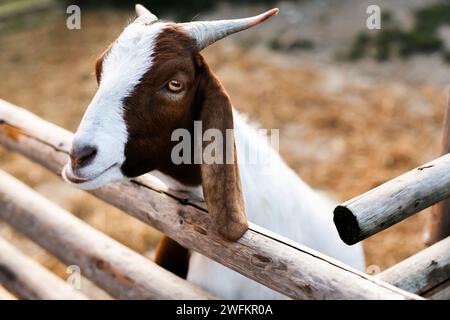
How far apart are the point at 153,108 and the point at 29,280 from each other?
1.63 meters

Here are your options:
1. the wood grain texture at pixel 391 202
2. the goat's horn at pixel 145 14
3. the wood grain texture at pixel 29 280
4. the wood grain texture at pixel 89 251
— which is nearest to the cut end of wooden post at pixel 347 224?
the wood grain texture at pixel 391 202

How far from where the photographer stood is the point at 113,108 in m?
1.89

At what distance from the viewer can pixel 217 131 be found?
2.00m

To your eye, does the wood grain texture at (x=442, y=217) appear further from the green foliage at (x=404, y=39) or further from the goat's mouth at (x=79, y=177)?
the green foliage at (x=404, y=39)

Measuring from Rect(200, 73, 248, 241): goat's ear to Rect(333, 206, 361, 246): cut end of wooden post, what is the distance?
0.33 m

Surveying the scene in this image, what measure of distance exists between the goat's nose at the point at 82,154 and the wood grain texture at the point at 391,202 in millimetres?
777

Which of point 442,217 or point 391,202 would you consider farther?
point 442,217

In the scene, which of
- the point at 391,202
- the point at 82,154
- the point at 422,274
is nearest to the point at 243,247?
the point at 391,202

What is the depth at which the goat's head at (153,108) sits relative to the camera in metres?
1.88

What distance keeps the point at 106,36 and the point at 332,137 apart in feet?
13.8

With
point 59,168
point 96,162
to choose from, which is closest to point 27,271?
point 59,168

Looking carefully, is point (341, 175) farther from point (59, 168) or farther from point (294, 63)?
point (59, 168)

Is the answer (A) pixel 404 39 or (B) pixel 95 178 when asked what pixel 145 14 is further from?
(A) pixel 404 39

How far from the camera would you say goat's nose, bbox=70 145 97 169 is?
1.83 metres
